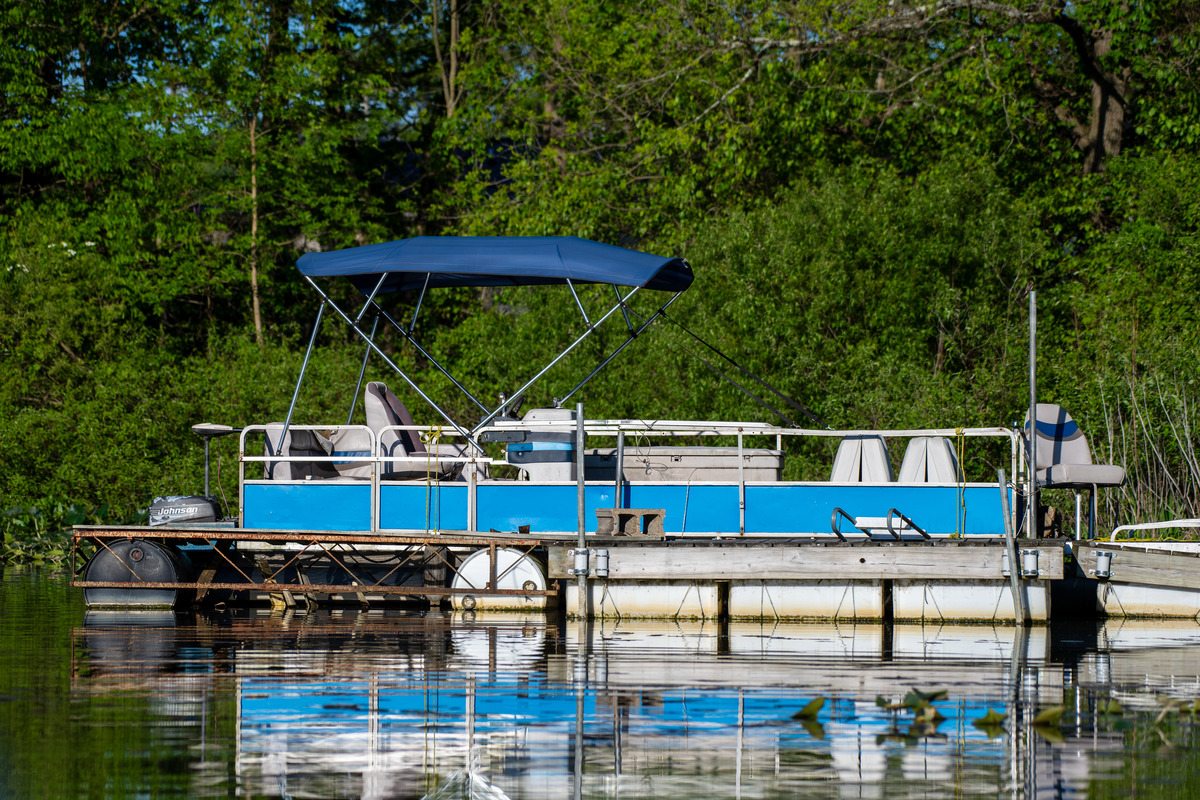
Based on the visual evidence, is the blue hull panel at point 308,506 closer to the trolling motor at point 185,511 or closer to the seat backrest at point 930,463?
the trolling motor at point 185,511

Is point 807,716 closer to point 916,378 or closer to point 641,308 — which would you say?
point 916,378

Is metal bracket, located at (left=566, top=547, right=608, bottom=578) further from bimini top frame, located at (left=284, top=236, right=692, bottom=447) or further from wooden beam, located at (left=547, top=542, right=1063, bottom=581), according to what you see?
bimini top frame, located at (left=284, top=236, right=692, bottom=447)

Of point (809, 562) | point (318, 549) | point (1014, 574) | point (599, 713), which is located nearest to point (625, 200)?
point (318, 549)

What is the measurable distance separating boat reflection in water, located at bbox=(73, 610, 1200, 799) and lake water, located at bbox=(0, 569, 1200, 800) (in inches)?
0.8

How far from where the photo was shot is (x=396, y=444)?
13.6 meters

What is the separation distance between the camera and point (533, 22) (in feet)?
102

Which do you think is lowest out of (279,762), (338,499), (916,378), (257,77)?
(279,762)

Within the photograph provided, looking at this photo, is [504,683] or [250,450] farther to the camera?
[250,450]

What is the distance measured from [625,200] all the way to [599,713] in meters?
20.4

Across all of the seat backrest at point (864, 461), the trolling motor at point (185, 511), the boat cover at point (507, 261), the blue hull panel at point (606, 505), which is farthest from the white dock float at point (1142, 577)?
the trolling motor at point (185, 511)

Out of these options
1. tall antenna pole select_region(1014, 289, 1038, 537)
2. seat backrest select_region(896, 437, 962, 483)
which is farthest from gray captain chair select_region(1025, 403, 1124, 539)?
seat backrest select_region(896, 437, 962, 483)

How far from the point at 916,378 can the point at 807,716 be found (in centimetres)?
1405

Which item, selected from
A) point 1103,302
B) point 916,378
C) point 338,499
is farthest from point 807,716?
point 1103,302

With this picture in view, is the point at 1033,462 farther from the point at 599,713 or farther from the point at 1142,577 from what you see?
the point at 599,713
